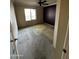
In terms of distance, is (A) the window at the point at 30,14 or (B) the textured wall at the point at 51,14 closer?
(B) the textured wall at the point at 51,14

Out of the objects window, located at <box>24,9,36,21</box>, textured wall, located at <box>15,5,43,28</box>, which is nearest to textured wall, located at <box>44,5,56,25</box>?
textured wall, located at <box>15,5,43,28</box>

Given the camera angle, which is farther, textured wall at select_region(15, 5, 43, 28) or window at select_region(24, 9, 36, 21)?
window at select_region(24, 9, 36, 21)

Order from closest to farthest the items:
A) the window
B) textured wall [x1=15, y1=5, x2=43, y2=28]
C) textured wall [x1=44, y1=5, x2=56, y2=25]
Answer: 1. textured wall [x1=44, y1=5, x2=56, y2=25]
2. textured wall [x1=15, y1=5, x2=43, y2=28]
3. the window

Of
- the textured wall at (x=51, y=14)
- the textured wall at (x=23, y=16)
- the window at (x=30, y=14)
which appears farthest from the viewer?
the window at (x=30, y=14)

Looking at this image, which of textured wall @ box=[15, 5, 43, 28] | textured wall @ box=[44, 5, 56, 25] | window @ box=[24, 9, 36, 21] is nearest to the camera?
textured wall @ box=[44, 5, 56, 25]

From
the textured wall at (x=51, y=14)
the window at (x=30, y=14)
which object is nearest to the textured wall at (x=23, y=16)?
the window at (x=30, y=14)

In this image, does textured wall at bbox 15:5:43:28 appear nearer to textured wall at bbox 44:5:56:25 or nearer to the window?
the window

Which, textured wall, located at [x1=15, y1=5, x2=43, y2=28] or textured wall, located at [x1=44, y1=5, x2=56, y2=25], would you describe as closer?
textured wall, located at [x1=44, y1=5, x2=56, y2=25]

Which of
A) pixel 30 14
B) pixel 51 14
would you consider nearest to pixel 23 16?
pixel 30 14

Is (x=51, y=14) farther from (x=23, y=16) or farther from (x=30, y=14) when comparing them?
(x=23, y=16)

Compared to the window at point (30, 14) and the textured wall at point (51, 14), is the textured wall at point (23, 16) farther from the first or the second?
the textured wall at point (51, 14)

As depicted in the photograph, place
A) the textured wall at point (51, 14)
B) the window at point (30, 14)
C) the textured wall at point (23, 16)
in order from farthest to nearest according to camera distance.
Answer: the window at point (30, 14) < the textured wall at point (23, 16) < the textured wall at point (51, 14)
